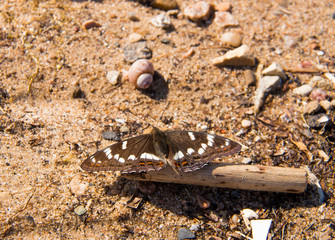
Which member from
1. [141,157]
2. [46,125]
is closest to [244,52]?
[141,157]

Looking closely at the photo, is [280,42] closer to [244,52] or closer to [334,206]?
→ [244,52]

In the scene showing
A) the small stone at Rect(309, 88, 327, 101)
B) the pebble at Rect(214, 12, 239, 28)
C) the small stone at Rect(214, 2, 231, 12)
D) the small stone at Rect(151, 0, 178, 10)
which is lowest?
the small stone at Rect(309, 88, 327, 101)

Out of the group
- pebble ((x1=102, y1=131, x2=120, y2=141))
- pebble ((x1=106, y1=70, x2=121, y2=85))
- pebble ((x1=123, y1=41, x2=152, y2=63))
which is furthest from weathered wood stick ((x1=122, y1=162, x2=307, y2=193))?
pebble ((x1=123, y1=41, x2=152, y2=63))

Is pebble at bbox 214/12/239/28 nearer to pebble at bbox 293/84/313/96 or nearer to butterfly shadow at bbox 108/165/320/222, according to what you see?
pebble at bbox 293/84/313/96

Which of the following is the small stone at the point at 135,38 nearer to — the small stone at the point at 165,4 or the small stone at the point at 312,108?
the small stone at the point at 165,4

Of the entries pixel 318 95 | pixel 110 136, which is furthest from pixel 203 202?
pixel 318 95

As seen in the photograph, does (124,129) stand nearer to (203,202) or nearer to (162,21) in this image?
(203,202)

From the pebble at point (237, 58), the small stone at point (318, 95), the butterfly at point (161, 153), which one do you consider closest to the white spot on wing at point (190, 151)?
the butterfly at point (161, 153)
